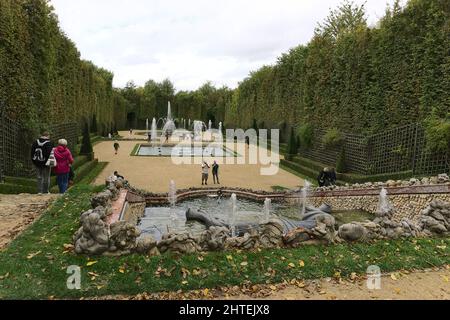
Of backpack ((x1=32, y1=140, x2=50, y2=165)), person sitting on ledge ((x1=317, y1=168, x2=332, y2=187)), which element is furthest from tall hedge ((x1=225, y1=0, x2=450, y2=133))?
backpack ((x1=32, y1=140, x2=50, y2=165))

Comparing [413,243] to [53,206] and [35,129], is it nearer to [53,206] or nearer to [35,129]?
[53,206]

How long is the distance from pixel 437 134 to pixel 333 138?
699 cm

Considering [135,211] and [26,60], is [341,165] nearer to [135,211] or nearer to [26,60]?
[135,211]

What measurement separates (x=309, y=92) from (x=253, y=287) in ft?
68.2

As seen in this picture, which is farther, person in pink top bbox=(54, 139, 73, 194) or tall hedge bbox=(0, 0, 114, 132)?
tall hedge bbox=(0, 0, 114, 132)

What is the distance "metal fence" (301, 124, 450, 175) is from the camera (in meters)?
13.1

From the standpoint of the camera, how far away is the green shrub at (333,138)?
18938mm

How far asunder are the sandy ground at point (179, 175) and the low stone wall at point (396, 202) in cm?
A: 346

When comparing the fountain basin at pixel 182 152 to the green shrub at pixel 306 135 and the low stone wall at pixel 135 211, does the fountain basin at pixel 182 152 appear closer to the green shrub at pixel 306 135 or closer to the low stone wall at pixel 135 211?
the green shrub at pixel 306 135

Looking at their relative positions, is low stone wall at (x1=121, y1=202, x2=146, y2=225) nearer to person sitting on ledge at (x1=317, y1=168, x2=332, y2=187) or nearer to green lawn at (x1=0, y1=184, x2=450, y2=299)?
green lawn at (x1=0, y1=184, x2=450, y2=299)

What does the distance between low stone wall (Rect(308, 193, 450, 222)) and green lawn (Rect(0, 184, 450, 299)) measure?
2894 millimetres

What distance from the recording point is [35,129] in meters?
12.4

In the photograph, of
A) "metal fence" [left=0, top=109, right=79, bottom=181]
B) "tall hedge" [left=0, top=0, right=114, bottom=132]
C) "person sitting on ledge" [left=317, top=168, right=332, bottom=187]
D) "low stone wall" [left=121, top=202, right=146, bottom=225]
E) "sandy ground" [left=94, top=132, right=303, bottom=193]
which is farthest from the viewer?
"sandy ground" [left=94, top=132, right=303, bottom=193]

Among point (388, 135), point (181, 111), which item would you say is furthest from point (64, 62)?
point (181, 111)
